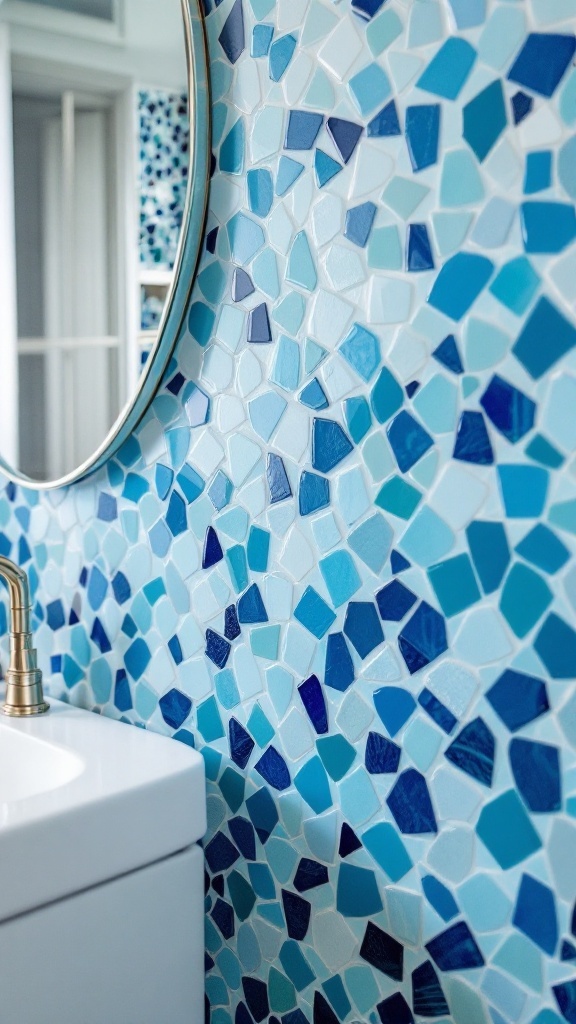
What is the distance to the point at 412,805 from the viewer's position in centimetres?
79

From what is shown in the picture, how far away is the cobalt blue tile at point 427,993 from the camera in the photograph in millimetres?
778

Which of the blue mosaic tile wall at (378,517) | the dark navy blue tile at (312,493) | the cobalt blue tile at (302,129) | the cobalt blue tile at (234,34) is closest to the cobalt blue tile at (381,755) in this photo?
the blue mosaic tile wall at (378,517)

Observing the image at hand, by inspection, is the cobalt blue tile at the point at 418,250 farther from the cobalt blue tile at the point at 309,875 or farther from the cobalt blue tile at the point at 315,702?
the cobalt blue tile at the point at 309,875

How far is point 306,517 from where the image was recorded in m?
0.87

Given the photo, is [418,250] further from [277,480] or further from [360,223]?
[277,480]

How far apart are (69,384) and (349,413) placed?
0.43 meters

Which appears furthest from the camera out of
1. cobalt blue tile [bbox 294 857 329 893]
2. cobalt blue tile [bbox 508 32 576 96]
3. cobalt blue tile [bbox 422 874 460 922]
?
cobalt blue tile [bbox 294 857 329 893]

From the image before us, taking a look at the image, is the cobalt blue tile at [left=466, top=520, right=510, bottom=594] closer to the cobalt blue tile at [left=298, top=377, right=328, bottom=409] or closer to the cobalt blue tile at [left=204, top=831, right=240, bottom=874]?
the cobalt blue tile at [left=298, top=377, right=328, bottom=409]

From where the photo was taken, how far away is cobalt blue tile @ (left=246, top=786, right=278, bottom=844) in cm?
92

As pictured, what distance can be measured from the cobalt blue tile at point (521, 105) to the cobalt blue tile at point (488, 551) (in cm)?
30

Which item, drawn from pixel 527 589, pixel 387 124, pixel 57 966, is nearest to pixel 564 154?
pixel 387 124

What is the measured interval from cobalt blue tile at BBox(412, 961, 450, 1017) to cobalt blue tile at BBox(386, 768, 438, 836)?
0.37ft

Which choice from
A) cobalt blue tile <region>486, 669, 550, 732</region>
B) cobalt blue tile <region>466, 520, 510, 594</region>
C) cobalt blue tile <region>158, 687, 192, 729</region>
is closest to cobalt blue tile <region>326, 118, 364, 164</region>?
cobalt blue tile <region>466, 520, 510, 594</region>

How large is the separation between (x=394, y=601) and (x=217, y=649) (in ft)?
0.78
